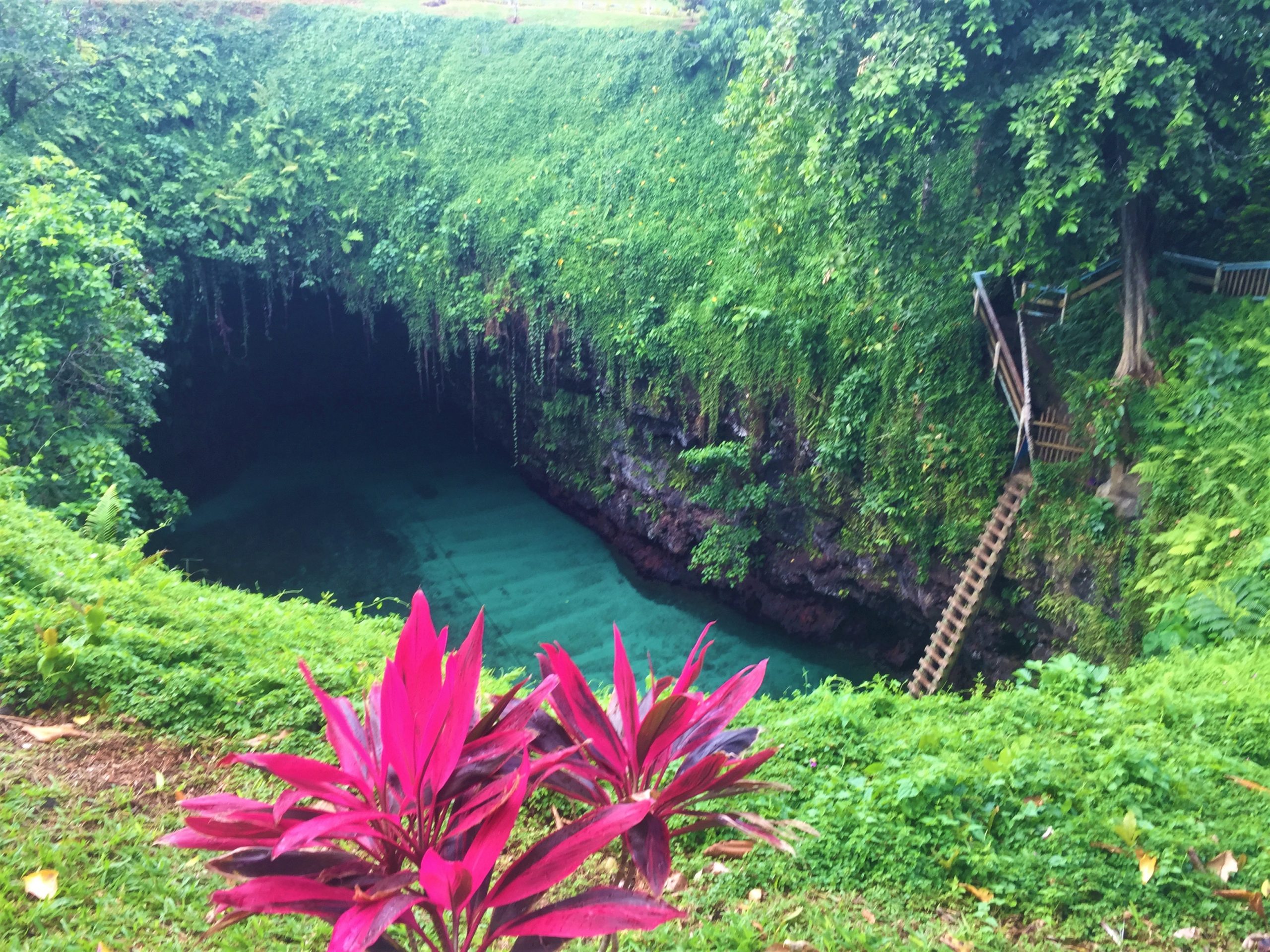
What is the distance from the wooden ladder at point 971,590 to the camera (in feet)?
21.2

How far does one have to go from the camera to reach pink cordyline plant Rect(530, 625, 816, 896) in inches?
68.2

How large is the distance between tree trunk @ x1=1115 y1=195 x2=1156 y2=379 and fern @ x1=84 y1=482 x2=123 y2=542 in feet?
24.7

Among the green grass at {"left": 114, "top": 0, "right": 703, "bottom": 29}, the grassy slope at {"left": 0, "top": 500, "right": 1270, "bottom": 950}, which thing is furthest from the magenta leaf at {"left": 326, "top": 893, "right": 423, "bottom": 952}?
the green grass at {"left": 114, "top": 0, "right": 703, "bottom": 29}

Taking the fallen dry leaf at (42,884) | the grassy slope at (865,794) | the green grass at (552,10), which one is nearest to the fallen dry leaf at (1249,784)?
the grassy slope at (865,794)

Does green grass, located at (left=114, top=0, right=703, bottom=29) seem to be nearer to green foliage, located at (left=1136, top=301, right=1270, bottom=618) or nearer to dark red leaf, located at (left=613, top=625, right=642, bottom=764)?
green foliage, located at (left=1136, top=301, right=1270, bottom=618)

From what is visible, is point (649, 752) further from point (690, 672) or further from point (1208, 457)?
point (1208, 457)

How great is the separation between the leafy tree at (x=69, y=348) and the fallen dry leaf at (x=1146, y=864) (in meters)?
6.99

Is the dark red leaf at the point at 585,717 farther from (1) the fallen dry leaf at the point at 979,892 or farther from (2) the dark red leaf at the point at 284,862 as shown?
(1) the fallen dry leaf at the point at 979,892

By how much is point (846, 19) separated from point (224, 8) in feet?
36.2

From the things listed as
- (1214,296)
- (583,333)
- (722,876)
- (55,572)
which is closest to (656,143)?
(583,333)

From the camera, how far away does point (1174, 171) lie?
514 cm

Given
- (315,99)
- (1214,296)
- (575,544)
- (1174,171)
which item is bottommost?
(575,544)

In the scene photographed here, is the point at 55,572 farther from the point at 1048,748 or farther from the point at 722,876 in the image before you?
the point at 1048,748

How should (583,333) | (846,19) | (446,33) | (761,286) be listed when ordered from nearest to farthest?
(846,19)
(761,286)
(583,333)
(446,33)
